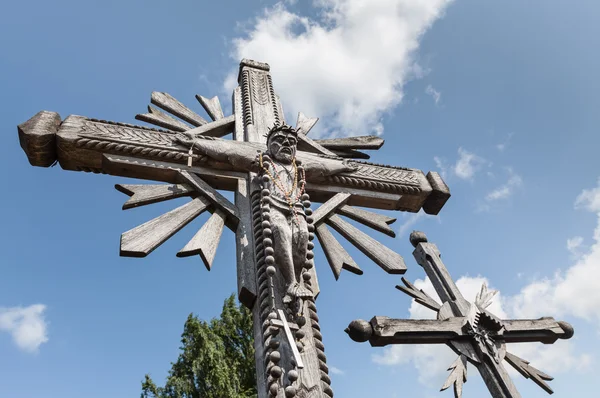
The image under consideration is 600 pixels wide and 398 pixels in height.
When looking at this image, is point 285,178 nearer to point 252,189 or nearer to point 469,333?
point 252,189

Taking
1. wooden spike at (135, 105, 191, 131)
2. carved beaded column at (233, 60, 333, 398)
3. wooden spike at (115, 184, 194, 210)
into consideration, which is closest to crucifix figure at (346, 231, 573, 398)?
Answer: carved beaded column at (233, 60, 333, 398)

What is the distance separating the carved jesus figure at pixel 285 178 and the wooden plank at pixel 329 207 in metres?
0.21

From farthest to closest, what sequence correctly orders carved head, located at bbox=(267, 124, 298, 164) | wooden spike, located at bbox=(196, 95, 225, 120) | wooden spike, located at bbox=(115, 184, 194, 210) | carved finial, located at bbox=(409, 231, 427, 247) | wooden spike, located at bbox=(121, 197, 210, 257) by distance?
carved finial, located at bbox=(409, 231, 427, 247) → wooden spike, located at bbox=(196, 95, 225, 120) → carved head, located at bbox=(267, 124, 298, 164) → wooden spike, located at bbox=(115, 184, 194, 210) → wooden spike, located at bbox=(121, 197, 210, 257)

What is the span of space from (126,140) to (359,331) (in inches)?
Result: 85.6

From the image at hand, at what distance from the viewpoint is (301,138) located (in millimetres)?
3812

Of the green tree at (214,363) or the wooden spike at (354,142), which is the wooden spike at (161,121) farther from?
the green tree at (214,363)

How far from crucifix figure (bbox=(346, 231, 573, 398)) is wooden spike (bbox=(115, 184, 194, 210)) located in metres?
1.63

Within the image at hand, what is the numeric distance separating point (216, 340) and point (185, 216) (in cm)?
923

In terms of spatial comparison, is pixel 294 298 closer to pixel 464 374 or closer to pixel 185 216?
pixel 185 216

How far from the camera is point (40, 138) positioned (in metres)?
2.77

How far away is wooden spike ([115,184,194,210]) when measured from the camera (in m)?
2.70


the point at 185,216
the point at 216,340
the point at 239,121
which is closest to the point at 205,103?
the point at 239,121

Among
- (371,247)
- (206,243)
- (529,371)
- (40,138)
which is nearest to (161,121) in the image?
(40,138)

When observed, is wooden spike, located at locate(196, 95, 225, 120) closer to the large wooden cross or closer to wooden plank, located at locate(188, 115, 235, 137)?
the large wooden cross
